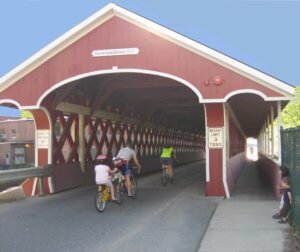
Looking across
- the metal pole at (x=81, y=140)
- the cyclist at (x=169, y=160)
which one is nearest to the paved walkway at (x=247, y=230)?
the cyclist at (x=169, y=160)

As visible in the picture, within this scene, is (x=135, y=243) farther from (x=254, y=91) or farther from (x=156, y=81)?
(x=156, y=81)

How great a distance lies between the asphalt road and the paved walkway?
26 cm

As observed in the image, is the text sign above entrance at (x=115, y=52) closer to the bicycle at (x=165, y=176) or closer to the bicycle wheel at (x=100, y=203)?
the bicycle wheel at (x=100, y=203)

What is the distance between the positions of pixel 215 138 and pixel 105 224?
5.19 metres

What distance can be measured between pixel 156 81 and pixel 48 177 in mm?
5772

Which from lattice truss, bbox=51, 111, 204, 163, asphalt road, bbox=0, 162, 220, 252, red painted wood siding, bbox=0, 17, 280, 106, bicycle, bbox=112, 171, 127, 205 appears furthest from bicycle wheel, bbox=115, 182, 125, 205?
lattice truss, bbox=51, 111, 204, 163

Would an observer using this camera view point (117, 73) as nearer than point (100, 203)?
No

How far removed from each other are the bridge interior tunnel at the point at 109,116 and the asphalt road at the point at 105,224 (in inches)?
110

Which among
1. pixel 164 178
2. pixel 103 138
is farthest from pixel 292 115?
pixel 164 178

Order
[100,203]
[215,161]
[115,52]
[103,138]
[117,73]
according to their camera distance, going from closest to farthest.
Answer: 1. [100,203]
2. [215,161]
3. [115,52]
4. [117,73]
5. [103,138]

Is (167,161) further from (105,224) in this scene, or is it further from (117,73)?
(105,224)

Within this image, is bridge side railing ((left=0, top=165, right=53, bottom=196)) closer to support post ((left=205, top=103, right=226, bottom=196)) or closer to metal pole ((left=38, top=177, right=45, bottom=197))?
metal pole ((left=38, top=177, right=45, bottom=197))

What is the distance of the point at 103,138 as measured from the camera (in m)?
21.1

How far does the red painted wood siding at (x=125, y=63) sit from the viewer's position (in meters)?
14.0
